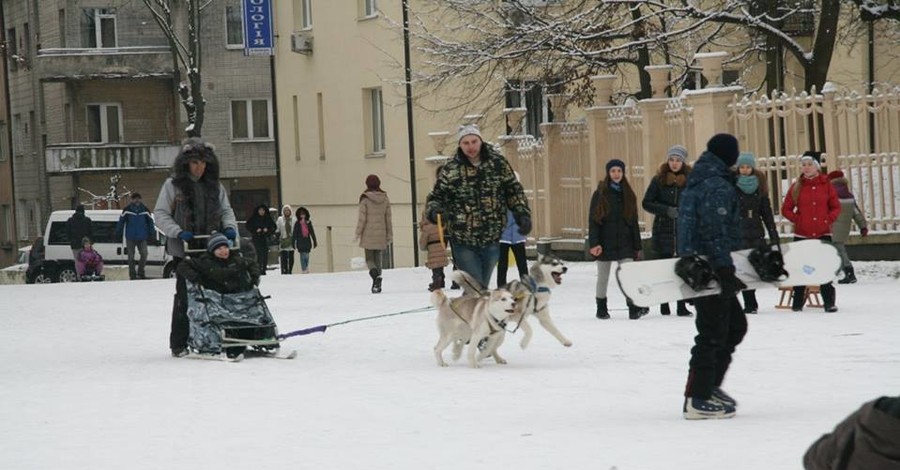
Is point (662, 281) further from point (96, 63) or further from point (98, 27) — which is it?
point (98, 27)

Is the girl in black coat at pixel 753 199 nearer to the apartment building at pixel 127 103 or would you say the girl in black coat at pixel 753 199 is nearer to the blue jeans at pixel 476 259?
the blue jeans at pixel 476 259

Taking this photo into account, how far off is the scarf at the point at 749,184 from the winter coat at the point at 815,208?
2.42ft

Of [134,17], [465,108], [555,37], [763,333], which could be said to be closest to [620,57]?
[555,37]

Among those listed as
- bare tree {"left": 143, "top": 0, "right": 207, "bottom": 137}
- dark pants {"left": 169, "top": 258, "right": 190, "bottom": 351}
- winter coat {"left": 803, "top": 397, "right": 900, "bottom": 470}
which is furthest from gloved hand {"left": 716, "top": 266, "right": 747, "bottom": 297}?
bare tree {"left": 143, "top": 0, "right": 207, "bottom": 137}

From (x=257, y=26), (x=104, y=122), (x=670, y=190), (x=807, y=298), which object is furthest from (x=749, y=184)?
(x=104, y=122)

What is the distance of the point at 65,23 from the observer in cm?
5988

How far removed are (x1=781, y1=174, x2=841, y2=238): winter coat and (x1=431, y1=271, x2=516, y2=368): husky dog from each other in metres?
5.53

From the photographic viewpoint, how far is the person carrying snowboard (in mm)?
9867

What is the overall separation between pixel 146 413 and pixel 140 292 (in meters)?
16.0

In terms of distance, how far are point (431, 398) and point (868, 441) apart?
7.49 metres

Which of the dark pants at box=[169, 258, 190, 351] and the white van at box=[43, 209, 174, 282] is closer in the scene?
the dark pants at box=[169, 258, 190, 351]

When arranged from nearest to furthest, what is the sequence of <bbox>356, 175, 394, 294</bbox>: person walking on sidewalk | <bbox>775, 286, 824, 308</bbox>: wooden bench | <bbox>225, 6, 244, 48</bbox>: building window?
<bbox>775, 286, 824, 308</bbox>: wooden bench → <bbox>356, 175, 394, 294</bbox>: person walking on sidewalk → <bbox>225, 6, 244, 48</bbox>: building window

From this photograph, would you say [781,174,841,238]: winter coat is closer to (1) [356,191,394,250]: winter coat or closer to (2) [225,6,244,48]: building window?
(1) [356,191,394,250]: winter coat

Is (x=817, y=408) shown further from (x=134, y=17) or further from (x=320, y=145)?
(x=134, y=17)
